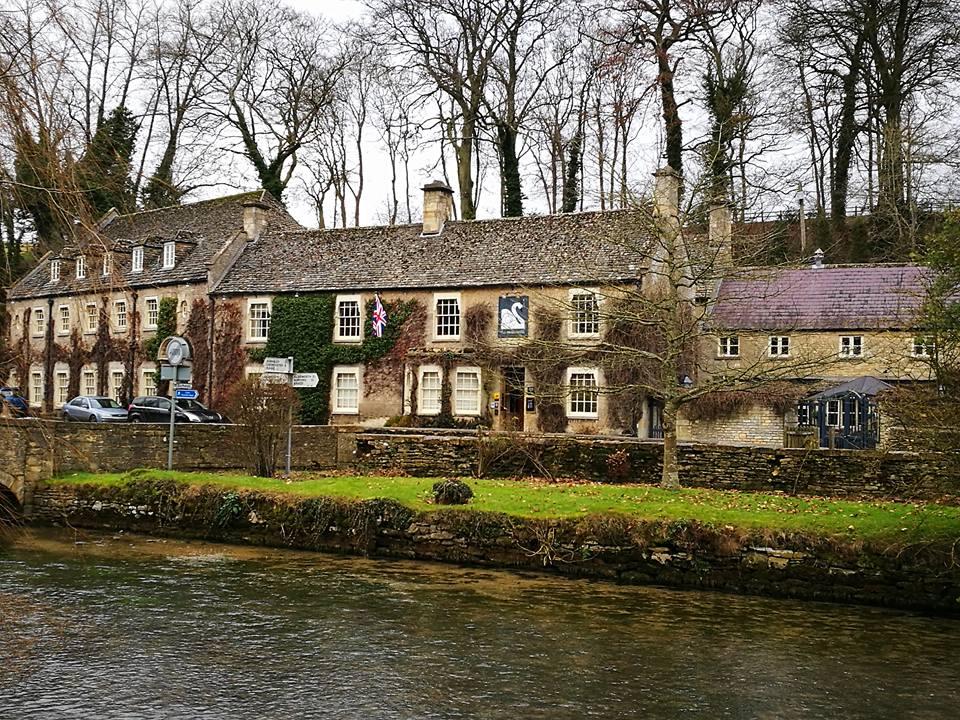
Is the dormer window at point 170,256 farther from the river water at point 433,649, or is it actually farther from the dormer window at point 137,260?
the river water at point 433,649

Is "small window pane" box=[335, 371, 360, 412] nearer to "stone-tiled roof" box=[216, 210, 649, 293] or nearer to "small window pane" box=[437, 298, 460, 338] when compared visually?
"stone-tiled roof" box=[216, 210, 649, 293]

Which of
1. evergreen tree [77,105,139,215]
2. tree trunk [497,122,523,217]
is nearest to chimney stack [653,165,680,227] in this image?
tree trunk [497,122,523,217]

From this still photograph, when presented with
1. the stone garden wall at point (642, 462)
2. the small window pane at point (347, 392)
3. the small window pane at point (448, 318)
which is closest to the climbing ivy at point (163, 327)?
the small window pane at point (347, 392)

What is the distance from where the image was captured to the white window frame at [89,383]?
137 ft

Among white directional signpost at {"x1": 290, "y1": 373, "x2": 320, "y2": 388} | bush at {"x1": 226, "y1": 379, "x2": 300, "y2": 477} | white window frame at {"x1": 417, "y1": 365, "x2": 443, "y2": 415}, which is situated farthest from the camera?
white window frame at {"x1": 417, "y1": 365, "x2": 443, "y2": 415}

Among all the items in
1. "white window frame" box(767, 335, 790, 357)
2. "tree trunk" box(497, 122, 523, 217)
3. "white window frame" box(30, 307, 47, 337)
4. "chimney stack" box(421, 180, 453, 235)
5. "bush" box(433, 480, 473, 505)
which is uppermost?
"tree trunk" box(497, 122, 523, 217)

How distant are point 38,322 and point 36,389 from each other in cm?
304

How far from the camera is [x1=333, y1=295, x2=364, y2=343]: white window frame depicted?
1401 inches

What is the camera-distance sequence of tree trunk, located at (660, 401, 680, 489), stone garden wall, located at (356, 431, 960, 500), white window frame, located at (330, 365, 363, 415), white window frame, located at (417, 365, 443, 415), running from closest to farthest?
tree trunk, located at (660, 401, 680, 489) < stone garden wall, located at (356, 431, 960, 500) < white window frame, located at (417, 365, 443, 415) < white window frame, located at (330, 365, 363, 415)

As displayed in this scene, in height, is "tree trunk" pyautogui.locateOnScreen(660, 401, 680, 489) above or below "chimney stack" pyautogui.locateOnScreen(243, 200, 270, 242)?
below

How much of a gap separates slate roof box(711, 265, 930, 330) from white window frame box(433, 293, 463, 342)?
8.80 meters

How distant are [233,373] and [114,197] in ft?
100

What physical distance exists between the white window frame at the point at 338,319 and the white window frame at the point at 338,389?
985 mm

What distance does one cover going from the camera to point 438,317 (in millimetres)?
34688
